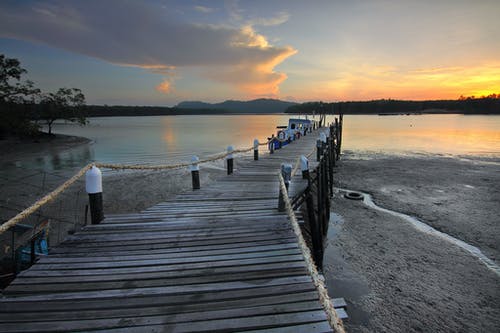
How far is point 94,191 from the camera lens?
4566 mm

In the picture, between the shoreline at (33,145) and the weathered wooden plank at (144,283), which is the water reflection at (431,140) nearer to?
the weathered wooden plank at (144,283)

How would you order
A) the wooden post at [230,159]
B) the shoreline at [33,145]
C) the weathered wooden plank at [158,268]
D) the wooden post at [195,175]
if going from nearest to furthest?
the weathered wooden plank at [158,268] < the wooden post at [195,175] < the wooden post at [230,159] < the shoreline at [33,145]

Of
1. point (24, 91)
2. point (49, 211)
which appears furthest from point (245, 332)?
point (24, 91)

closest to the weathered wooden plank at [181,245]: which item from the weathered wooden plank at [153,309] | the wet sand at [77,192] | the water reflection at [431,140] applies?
the weathered wooden plank at [153,309]

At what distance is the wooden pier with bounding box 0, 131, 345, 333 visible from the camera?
239cm

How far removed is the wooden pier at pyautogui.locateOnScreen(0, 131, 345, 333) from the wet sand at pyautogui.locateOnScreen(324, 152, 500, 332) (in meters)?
3.51

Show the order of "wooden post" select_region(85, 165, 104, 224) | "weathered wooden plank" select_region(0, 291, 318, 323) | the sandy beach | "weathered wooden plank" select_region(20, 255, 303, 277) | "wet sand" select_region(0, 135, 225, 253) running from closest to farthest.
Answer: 1. "weathered wooden plank" select_region(0, 291, 318, 323)
2. "weathered wooden plank" select_region(20, 255, 303, 277)
3. "wooden post" select_region(85, 165, 104, 224)
4. the sandy beach
5. "wet sand" select_region(0, 135, 225, 253)

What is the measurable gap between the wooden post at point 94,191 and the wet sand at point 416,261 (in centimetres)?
569

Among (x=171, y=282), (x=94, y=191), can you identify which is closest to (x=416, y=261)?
(x=171, y=282)

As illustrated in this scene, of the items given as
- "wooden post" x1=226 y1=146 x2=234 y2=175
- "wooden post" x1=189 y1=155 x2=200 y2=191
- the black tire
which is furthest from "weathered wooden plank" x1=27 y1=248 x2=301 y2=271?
the black tire

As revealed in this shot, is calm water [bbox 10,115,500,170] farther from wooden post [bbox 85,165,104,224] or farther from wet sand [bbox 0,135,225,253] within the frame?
wooden post [bbox 85,165,104,224]

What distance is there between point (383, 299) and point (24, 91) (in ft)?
157

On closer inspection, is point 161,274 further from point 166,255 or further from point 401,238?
point 401,238

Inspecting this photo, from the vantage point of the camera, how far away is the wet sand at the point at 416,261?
17.9 ft
